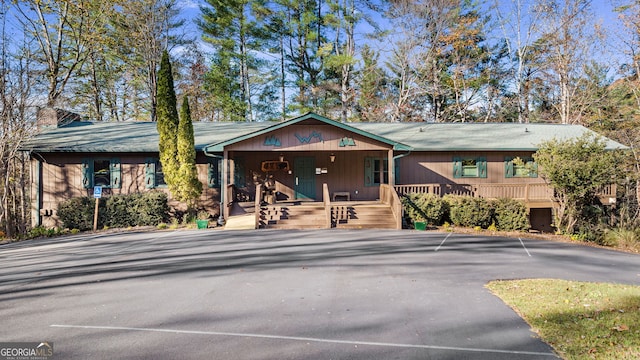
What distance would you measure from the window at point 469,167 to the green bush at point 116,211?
1300 cm

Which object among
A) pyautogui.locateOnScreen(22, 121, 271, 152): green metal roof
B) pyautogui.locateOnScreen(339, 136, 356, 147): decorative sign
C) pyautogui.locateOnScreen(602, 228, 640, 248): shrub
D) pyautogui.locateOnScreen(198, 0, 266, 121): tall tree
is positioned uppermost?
pyautogui.locateOnScreen(198, 0, 266, 121): tall tree

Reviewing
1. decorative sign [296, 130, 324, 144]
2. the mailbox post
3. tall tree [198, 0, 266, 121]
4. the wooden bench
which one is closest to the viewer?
the mailbox post

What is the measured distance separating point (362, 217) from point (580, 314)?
8.50 m

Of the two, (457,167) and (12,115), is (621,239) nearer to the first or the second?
(457,167)

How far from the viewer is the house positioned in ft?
43.7

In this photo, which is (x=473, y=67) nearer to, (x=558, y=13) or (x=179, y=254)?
(x=558, y=13)

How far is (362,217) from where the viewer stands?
12.9 metres

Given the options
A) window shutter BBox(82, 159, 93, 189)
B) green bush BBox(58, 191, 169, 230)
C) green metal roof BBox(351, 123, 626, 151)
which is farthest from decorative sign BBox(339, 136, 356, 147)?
window shutter BBox(82, 159, 93, 189)

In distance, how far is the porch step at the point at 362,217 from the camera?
12.6 m

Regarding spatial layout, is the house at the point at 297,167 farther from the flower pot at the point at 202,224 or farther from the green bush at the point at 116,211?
the green bush at the point at 116,211

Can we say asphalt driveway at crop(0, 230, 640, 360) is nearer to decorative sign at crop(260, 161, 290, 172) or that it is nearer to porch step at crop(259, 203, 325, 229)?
porch step at crop(259, 203, 325, 229)

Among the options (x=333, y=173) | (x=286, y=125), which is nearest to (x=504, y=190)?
(x=333, y=173)

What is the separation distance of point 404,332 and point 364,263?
345cm

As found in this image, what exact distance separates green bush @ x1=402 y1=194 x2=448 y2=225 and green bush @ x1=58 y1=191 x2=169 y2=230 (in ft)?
31.7
